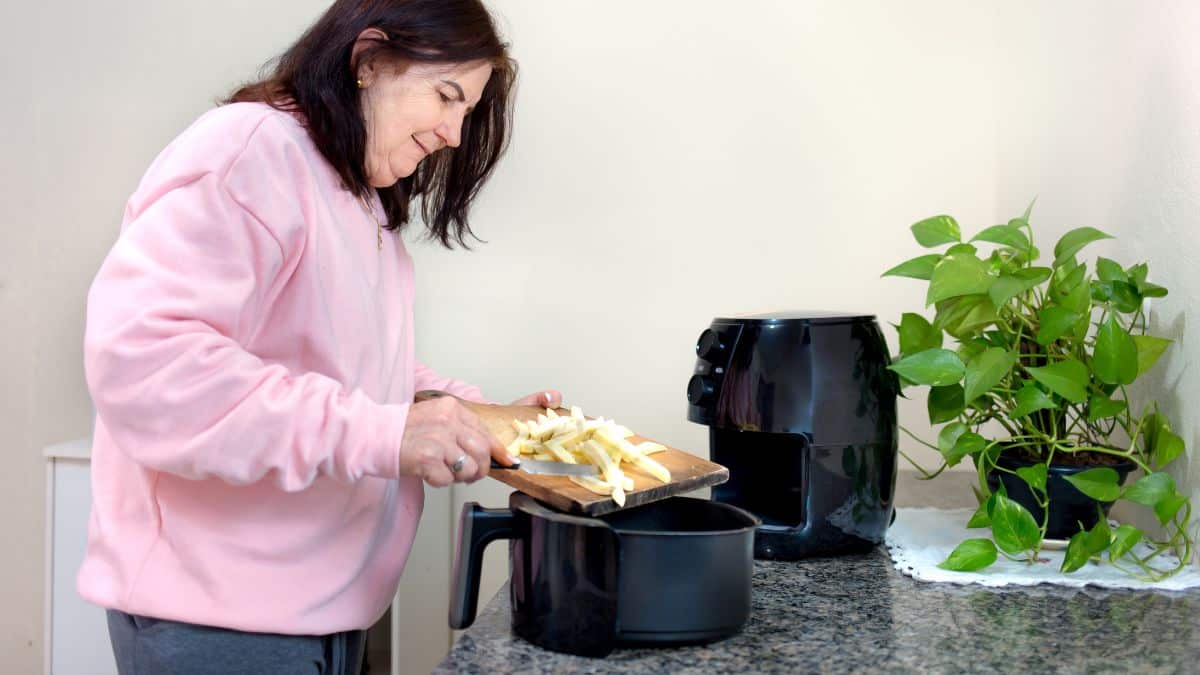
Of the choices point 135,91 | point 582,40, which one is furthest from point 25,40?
point 582,40

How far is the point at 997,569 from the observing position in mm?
1058

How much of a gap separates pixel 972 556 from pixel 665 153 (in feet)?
3.09

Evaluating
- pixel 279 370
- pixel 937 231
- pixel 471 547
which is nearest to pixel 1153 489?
pixel 937 231

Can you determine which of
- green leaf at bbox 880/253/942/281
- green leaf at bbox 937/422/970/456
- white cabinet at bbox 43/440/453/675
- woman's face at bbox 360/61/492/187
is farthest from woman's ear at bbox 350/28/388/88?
white cabinet at bbox 43/440/453/675

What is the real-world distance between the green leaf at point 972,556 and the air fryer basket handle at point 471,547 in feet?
1.47

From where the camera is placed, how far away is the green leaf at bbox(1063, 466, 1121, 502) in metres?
1.01

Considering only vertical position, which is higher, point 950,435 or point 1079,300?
point 1079,300

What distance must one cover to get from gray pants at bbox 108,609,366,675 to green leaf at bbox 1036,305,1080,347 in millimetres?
763

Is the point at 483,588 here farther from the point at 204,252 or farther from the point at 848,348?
the point at 204,252

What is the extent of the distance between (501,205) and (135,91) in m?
0.73

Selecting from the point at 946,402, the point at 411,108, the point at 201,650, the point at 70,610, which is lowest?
the point at 70,610

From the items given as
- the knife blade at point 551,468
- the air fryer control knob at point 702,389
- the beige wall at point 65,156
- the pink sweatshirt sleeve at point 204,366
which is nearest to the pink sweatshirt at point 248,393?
the pink sweatshirt sleeve at point 204,366

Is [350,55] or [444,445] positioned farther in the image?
[350,55]

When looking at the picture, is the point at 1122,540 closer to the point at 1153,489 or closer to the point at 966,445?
the point at 1153,489
